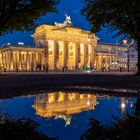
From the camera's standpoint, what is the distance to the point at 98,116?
10547 mm

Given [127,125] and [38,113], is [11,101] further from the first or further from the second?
[127,125]

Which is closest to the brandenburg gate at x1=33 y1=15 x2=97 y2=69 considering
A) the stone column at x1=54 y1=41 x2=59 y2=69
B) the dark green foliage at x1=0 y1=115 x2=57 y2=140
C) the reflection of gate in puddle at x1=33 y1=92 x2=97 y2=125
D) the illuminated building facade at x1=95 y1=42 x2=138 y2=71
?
the stone column at x1=54 y1=41 x2=59 y2=69

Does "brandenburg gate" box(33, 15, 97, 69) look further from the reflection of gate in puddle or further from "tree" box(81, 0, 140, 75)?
the reflection of gate in puddle

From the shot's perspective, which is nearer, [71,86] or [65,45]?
[71,86]

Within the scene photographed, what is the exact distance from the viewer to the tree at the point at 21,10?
33188 millimetres

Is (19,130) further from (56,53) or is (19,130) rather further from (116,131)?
(56,53)

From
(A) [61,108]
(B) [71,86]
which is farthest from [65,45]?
(A) [61,108]

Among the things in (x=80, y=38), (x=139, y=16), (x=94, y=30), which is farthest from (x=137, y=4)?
(x=80, y=38)

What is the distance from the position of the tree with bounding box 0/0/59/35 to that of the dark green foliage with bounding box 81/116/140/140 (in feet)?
82.0

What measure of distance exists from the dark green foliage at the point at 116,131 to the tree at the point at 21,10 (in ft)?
82.0

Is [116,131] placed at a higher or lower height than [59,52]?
lower

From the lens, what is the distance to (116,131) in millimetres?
7832

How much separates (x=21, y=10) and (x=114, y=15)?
45.5 feet

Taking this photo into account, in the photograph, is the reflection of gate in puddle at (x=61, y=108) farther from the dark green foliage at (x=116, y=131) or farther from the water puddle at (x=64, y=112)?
the dark green foliage at (x=116, y=131)
